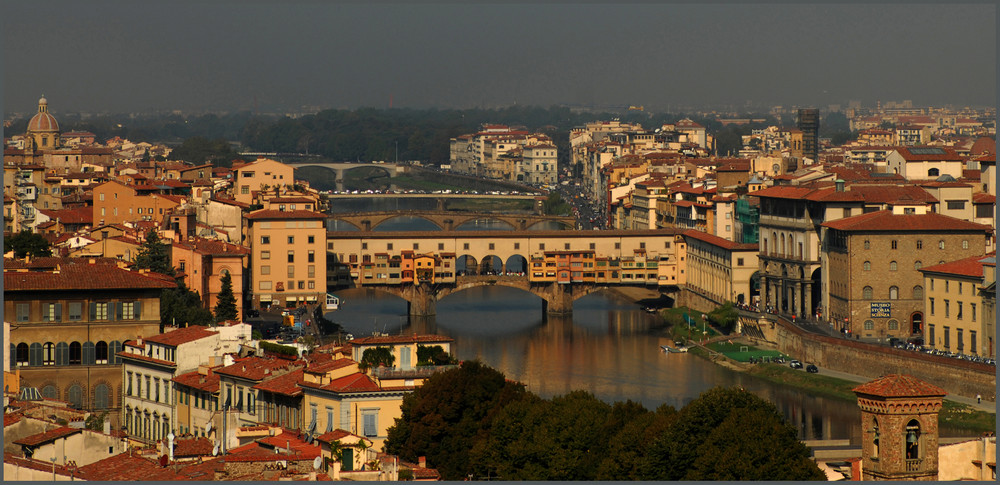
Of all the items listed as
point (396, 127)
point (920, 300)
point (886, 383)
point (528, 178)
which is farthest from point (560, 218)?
point (396, 127)

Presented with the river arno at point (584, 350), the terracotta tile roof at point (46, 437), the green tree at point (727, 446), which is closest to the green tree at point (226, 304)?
the river arno at point (584, 350)

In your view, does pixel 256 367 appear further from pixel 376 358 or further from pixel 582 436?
pixel 582 436

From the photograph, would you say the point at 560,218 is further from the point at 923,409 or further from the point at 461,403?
the point at 923,409

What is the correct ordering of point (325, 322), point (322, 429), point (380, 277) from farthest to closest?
point (380, 277), point (325, 322), point (322, 429)

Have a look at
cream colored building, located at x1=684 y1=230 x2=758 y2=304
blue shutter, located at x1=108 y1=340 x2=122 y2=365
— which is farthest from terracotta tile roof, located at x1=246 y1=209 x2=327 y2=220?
blue shutter, located at x1=108 y1=340 x2=122 y2=365

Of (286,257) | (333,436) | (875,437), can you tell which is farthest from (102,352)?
(286,257)

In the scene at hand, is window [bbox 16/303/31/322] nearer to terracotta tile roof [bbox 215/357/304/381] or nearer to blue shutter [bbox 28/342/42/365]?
blue shutter [bbox 28/342/42/365]
